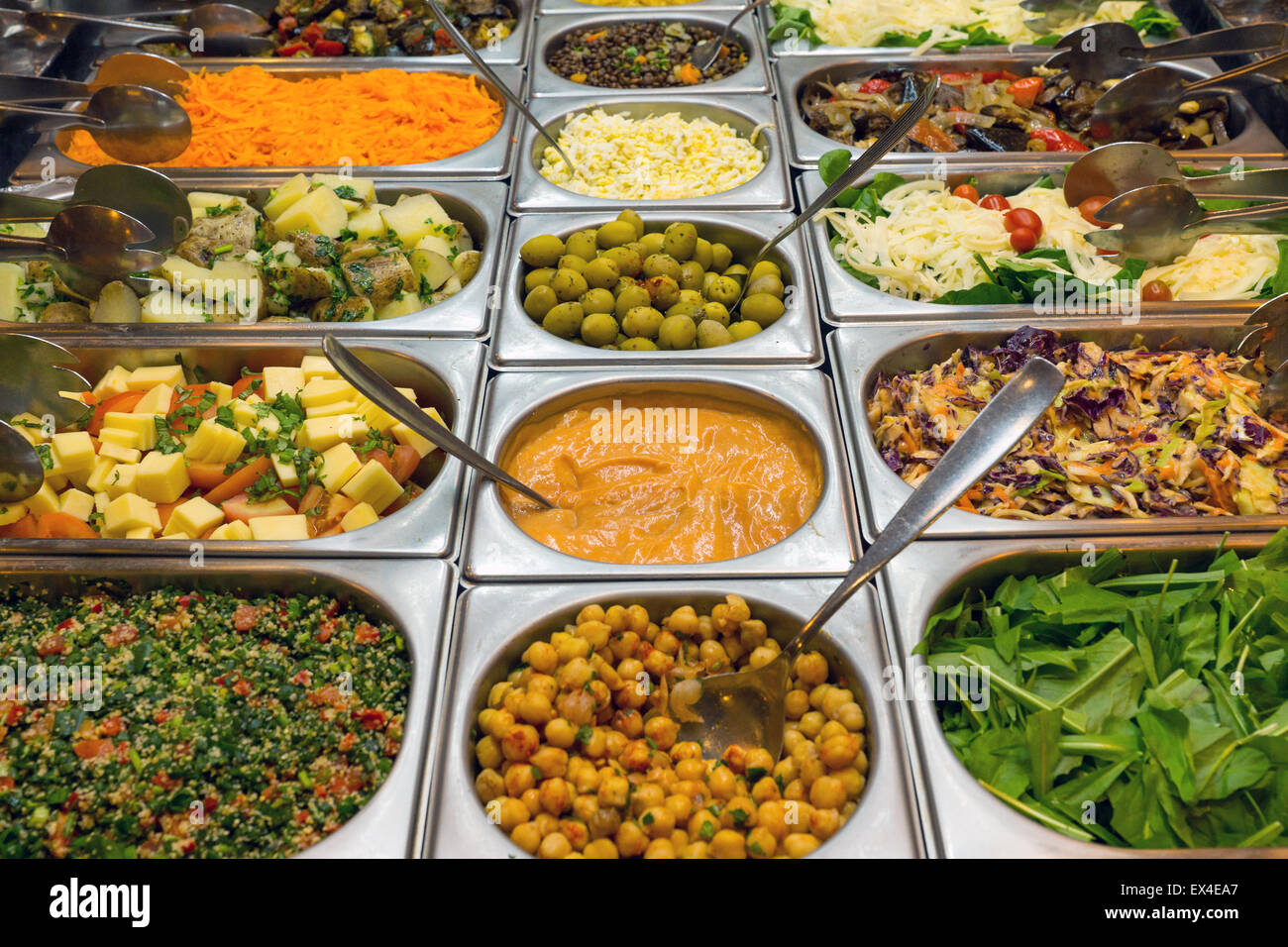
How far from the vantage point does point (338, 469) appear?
2314 mm

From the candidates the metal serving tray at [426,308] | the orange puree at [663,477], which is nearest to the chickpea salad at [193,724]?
the orange puree at [663,477]

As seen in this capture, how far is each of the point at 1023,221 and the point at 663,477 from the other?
1544 mm

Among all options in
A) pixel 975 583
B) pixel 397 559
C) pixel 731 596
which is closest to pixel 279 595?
A: pixel 397 559

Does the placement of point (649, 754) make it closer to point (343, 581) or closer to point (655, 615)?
point (655, 615)

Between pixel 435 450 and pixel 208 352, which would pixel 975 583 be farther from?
pixel 208 352

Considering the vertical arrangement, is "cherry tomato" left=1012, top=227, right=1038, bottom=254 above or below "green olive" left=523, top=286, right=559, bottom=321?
above

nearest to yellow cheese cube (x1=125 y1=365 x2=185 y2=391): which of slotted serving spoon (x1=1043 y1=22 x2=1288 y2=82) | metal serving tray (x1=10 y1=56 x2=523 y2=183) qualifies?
metal serving tray (x1=10 y1=56 x2=523 y2=183)

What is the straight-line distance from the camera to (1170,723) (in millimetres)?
1770

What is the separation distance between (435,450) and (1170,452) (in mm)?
1894

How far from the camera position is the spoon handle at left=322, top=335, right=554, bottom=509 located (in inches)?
74.9

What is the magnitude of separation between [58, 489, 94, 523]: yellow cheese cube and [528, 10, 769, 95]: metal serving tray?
240 cm

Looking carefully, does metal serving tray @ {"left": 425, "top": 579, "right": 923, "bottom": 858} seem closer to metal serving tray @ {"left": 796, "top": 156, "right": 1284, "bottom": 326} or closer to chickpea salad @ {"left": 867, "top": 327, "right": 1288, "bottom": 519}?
chickpea salad @ {"left": 867, "top": 327, "right": 1288, "bottom": 519}

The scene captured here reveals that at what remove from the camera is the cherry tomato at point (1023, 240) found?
117 inches

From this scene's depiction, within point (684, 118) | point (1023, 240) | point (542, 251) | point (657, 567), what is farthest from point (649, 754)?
point (684, 118)
